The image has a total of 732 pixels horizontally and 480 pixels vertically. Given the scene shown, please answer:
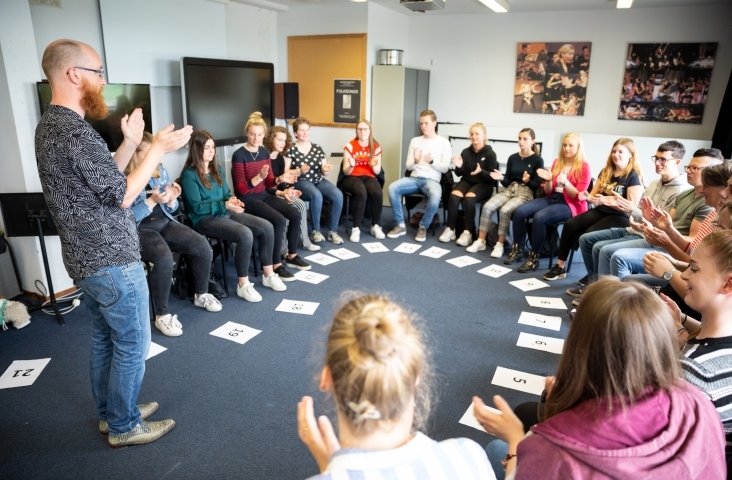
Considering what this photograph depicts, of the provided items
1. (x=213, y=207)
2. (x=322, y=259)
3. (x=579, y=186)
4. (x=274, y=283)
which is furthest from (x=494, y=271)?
(x=213, y=207)

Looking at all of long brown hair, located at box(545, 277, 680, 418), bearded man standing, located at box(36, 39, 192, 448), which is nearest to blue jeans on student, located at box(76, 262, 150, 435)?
bearded man standing, located at box(36, 39, 192, 448)

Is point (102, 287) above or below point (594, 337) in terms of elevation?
below

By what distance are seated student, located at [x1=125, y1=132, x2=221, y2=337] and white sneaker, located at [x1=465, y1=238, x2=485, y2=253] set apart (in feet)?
8.34

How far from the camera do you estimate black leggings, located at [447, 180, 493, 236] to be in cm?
515

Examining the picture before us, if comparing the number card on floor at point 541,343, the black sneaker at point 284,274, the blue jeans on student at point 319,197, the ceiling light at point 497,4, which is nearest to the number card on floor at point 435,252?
the blue jeans on student at point 319,197

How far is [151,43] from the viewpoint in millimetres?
4758

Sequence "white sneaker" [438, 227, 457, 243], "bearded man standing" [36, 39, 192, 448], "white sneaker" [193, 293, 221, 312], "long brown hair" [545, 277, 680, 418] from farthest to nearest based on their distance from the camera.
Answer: "white sneaker" [438, 227, 457, 243] < "white sneaker" [193, 293, 221, 312] < "bearded man standing" [36, 39, 192, 448] < "long brown hair" [545, 277, 680, 418]

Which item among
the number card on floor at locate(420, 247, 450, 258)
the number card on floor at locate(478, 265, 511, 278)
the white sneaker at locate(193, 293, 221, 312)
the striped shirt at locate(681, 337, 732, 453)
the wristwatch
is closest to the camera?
the striped shirt at locate(681, 337, 732, 453)

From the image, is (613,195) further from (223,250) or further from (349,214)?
(223,250)

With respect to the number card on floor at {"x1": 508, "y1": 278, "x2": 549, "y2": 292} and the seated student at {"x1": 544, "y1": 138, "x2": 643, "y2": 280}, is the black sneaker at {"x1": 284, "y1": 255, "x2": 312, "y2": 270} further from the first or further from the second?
the seated student at {"x1": 544, "y1": 138, "x2": 643, "y2": 280}

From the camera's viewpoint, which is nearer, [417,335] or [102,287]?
[417,335]

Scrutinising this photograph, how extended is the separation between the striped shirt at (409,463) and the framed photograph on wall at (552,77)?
640 centimetres

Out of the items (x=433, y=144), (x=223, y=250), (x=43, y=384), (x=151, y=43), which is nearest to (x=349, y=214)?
(x=433, y=144)

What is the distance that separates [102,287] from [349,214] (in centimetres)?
402
